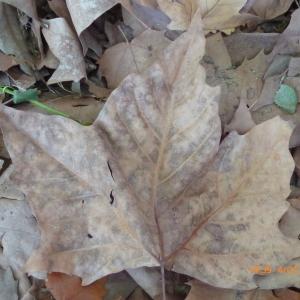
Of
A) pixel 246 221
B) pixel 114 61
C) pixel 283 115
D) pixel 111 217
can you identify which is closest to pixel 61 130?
pixel 111 217

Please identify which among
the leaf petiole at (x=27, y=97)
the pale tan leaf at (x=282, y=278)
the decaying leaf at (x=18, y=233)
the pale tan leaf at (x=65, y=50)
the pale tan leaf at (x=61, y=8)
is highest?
the pale tan leaf at (x=61, y=8)

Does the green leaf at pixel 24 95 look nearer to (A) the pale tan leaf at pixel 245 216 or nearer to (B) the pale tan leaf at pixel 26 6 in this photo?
(B) the pale tan leaf at pixel 26 6

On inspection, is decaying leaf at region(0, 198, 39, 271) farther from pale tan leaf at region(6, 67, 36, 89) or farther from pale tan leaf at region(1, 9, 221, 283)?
pale tan leaf at region(6, 67, 36, 89)

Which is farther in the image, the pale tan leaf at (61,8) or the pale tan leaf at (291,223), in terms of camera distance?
the pale tan leaf at (61,8)

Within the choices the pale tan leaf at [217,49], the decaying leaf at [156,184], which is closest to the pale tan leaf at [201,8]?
the pale tan leaf at [217,49]

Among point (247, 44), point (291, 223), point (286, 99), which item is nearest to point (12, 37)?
point (247, 44)

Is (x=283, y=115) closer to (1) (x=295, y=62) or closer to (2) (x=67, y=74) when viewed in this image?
(1) (x=295, y=62)
